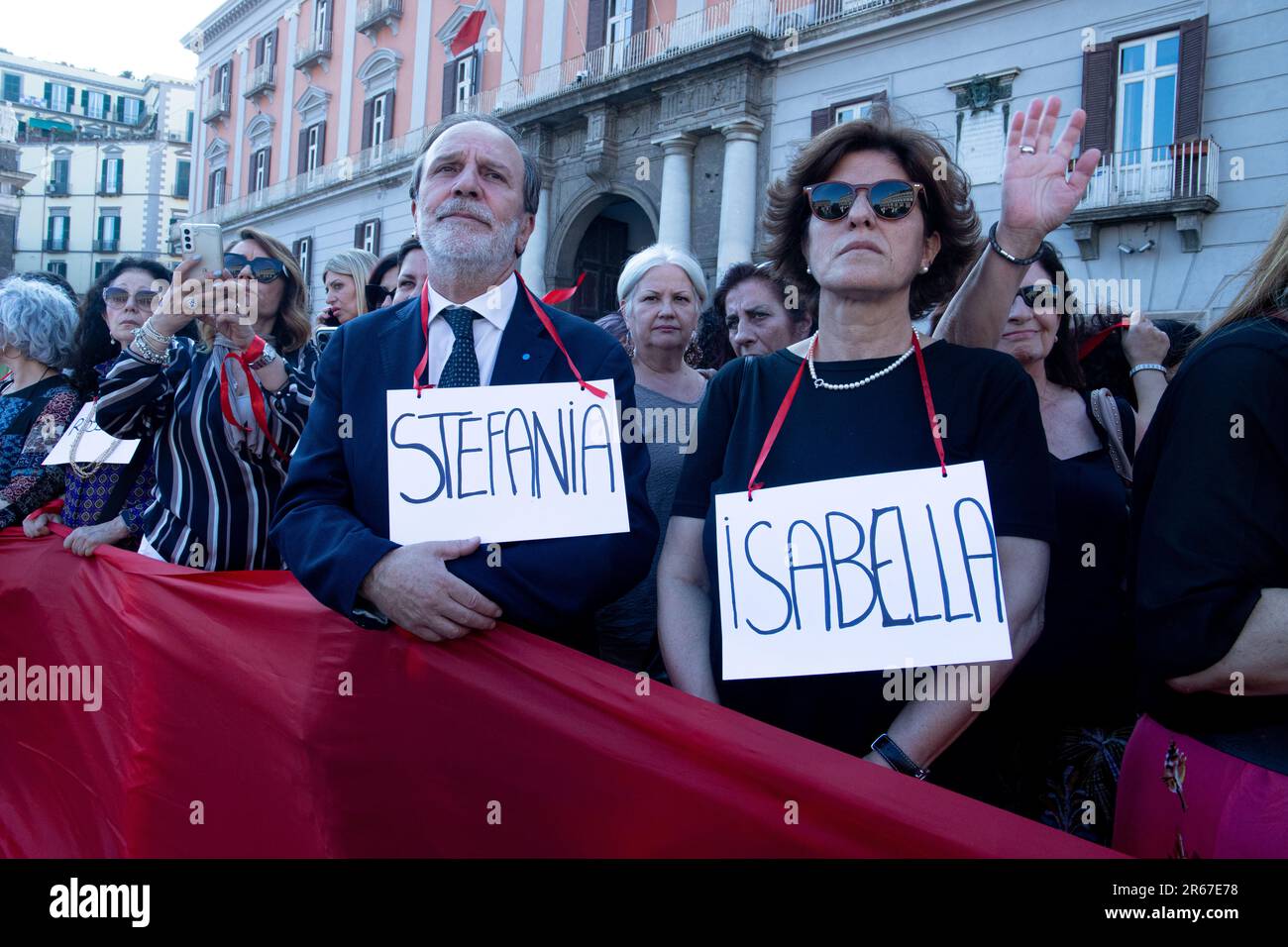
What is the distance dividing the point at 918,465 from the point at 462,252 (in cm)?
110

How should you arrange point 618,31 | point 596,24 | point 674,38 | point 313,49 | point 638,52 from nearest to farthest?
point 674,38 → point 638,52 → point 618,31 → point 596,24 → point 313,49

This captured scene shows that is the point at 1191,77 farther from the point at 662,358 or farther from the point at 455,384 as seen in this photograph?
the point at 455,384

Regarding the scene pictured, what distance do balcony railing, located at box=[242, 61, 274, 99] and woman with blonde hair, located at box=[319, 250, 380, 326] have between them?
25.8 metres

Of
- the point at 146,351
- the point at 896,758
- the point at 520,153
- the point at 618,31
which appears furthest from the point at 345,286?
the point at 618,31

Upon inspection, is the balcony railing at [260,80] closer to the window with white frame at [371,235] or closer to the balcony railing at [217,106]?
the balcony railing at [217,106]

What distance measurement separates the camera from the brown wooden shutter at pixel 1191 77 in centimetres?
1048

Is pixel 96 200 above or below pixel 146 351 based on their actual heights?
above

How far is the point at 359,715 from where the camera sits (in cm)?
192

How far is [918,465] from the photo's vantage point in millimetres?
1716

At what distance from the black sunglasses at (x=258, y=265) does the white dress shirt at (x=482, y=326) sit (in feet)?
4.47

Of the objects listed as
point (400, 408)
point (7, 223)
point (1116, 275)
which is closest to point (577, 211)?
point (1116, 275)

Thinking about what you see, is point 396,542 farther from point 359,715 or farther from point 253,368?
point 253,368

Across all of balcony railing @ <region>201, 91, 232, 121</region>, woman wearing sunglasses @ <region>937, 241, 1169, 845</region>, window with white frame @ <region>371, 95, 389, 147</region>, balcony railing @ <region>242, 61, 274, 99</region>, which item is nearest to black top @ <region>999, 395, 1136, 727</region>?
woman wearing sunglasses @ <region>937, 241, 1169, 845</region>
